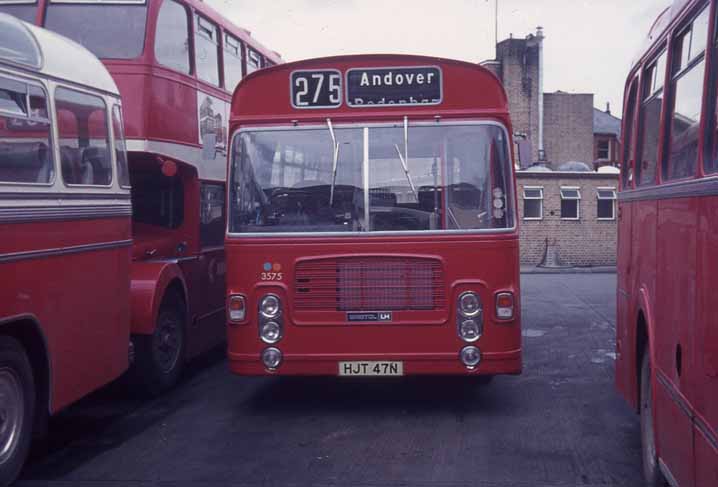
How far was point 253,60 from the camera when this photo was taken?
13828 millimetres

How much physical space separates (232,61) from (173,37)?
7.61 ft

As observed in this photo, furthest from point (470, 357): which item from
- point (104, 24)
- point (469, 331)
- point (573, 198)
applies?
point (573, 198)

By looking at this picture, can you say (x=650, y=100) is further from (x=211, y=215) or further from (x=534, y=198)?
(x=534, y=198)

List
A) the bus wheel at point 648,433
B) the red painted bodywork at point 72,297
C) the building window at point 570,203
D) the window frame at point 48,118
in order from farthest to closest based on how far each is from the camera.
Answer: the building window at point 570,203
the window frame at point 48,118
the red painted bodywork at point 72,297
the bus wheel at point 648,433

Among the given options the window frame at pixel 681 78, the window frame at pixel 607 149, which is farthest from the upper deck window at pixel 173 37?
the window frame at pixel 607 149

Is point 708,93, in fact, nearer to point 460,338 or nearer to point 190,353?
point 460,338

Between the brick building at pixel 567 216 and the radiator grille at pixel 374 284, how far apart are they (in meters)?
30.5

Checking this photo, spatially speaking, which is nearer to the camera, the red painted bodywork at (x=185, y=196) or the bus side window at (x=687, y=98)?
the bus side window at (x=687, y=98)

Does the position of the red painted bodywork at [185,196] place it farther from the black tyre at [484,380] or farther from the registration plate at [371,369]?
the black tyre at [484,380]

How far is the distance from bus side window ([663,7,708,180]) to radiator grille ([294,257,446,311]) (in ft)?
9.58

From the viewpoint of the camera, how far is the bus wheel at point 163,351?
926cm

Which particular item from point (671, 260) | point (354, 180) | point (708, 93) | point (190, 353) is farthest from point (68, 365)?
point (708, 93)

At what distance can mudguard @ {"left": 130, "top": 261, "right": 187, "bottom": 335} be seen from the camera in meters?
9.06

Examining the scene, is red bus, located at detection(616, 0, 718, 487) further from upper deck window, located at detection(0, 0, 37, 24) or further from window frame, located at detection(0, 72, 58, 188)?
upper deck window, located at detection(0, 0, 37, 24)
